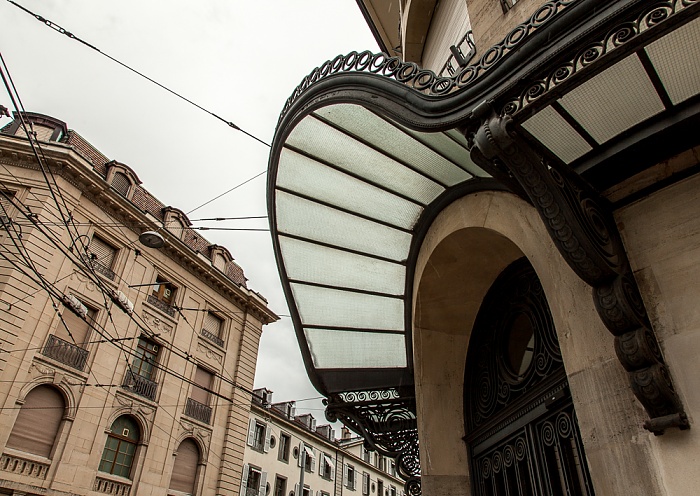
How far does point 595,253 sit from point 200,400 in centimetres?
2409

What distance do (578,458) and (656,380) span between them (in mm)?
1469

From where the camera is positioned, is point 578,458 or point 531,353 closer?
point 578,458

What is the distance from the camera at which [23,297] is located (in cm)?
1709

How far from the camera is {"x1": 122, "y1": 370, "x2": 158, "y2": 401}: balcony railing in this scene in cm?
2033

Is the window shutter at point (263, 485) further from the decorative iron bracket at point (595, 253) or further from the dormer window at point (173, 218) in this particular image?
the decorative iron bracket at point (595, 253)

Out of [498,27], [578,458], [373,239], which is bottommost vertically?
[578,458]

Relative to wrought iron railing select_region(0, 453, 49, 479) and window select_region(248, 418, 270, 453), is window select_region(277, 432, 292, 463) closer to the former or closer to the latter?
window select_region(248, 418, 270, 453)

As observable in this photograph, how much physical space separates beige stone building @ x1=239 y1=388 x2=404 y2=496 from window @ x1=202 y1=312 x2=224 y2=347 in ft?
12.8

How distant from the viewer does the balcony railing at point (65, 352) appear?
691 inches

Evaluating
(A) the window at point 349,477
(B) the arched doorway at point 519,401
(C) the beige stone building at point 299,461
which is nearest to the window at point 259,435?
(C) the beige stone building at point 299,461

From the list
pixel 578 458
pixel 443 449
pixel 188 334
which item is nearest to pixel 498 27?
pixel 578 458

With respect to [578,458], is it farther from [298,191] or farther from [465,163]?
[298,191]

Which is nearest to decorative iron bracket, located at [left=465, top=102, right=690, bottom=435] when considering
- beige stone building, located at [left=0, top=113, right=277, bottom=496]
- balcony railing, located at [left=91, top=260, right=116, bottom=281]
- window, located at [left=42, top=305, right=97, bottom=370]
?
beige stone building, located at [left=0, top=113, right=277, bottom=496]

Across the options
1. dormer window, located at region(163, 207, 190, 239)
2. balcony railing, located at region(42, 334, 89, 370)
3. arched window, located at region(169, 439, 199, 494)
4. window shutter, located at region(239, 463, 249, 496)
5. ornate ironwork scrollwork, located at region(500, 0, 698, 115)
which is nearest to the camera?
ornate ironwork scrollwork, located at region(500, 0, 698, 115)
